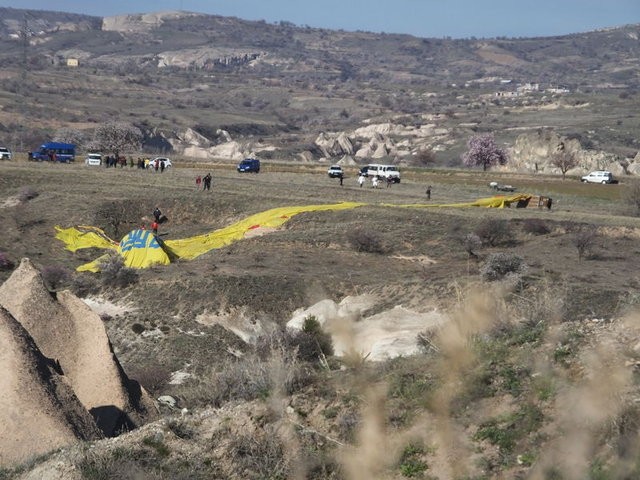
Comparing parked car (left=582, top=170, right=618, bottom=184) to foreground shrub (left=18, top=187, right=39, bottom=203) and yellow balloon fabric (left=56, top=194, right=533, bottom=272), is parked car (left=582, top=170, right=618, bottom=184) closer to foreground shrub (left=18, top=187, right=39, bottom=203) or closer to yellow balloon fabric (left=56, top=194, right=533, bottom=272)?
yellow balloon fabric (left=56, top=194, right=533, bottom=272)

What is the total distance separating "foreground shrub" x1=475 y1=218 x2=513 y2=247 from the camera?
4084cm

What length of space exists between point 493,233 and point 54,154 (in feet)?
180

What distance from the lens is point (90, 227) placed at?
4869 cm

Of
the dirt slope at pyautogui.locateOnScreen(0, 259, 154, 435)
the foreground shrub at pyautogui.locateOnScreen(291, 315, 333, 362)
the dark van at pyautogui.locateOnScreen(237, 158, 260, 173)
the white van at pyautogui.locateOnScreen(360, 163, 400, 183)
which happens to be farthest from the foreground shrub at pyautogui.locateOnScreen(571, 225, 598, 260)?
the dark van at pyautogui.locateOnScreen(237, 158, 260, 173)

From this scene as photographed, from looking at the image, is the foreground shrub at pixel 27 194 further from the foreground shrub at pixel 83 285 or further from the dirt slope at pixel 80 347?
the dirt slope at pixel 80 347

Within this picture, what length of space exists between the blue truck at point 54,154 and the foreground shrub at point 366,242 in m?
51.3

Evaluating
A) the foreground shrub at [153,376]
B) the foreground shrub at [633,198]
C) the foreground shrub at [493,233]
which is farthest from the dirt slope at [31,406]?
the foreground shrub at [633,198]

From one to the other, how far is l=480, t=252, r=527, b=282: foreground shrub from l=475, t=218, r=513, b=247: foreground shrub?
11.1 metres

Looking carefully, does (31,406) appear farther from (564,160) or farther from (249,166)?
→ (564,160)

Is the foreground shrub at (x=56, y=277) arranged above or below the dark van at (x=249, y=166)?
below

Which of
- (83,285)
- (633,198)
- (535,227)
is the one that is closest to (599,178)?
(633,198)

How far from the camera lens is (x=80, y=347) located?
18.0m

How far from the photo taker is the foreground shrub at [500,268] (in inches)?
1131

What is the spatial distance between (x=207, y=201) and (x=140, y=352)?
97.0 ft
